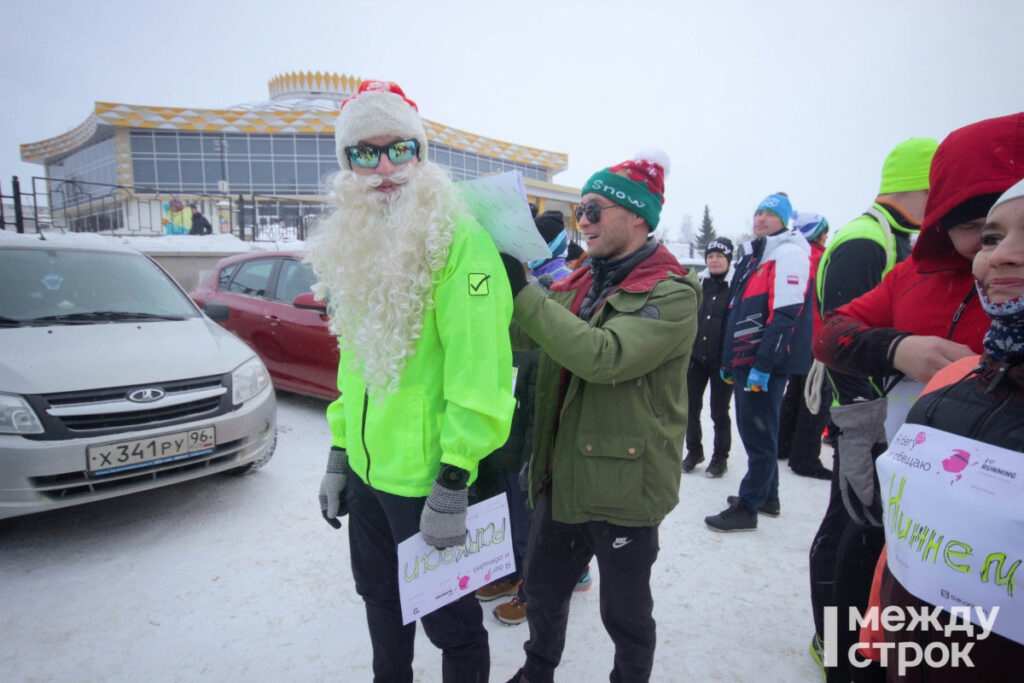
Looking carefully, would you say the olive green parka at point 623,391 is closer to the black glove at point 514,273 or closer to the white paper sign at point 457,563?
the black glove at point 514,273

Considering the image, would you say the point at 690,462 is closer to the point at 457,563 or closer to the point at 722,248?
the point at 722,248

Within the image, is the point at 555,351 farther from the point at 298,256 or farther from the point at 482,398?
the point at 298,256

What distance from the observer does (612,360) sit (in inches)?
59.6

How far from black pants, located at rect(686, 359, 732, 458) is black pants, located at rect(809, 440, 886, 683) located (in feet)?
7.02

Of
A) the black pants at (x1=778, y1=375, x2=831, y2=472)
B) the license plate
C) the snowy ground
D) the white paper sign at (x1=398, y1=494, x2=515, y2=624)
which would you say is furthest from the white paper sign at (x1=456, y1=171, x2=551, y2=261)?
the black pants at (x1=778, y1=375, x2=831, y2=472)

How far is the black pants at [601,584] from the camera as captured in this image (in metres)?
1.72

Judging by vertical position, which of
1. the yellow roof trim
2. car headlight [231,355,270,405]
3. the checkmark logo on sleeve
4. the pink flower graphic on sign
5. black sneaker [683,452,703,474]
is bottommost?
black sneaker [683,452,703,474]

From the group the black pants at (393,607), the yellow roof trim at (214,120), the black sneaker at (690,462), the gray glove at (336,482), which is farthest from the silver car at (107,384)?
the yellow roof trim at (214,120)

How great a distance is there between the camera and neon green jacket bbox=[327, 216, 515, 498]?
1.41 m

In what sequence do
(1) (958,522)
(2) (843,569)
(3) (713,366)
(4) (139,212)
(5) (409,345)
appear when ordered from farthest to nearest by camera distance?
(4) (139,212), (3) (713,366), (2) (843,569), (5) (409,345), (1) (958,522)

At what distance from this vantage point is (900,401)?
1.59 metres

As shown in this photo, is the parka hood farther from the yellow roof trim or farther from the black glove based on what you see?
the yellow roof trim

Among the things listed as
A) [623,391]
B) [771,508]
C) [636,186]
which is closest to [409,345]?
[623,391]

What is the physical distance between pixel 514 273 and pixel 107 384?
2.63 meters
